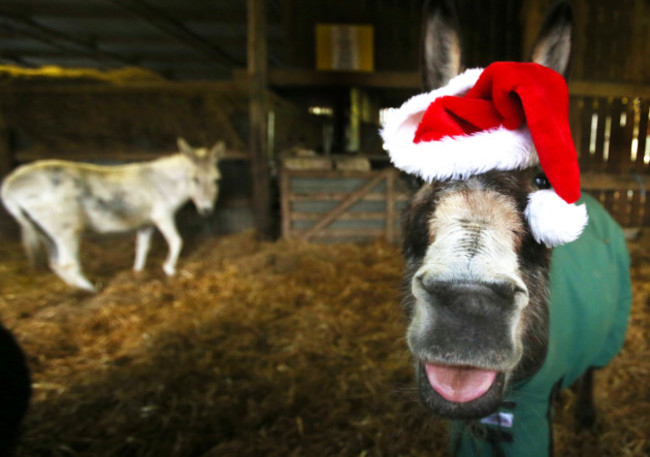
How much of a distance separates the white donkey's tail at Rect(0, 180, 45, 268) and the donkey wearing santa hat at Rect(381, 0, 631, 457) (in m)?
4.19

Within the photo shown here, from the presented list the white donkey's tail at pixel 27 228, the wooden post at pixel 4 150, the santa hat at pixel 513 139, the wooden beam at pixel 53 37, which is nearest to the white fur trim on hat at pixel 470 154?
the santa hat at pixel 513 139

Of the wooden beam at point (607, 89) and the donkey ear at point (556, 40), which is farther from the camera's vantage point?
the wooden beam at point (607, 89)

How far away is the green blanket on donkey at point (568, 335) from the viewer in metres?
1.27

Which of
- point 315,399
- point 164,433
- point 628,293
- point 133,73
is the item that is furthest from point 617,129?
point 133,73

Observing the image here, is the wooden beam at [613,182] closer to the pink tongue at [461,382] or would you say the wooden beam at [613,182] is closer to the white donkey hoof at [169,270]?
the pink tongue at [461,382]

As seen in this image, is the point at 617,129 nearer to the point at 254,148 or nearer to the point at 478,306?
the point at 254,148

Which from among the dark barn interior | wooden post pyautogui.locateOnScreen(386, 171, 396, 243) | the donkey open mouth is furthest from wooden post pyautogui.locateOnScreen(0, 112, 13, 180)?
the donkey open mouth

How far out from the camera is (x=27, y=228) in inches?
153

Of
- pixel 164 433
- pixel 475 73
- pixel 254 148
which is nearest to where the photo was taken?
pixel 475 73

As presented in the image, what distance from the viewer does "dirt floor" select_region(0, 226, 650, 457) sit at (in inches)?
75.2

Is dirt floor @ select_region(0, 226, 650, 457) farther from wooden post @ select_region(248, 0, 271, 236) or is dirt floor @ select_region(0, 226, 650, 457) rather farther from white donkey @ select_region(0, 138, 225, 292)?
wooden post @ select_region(248, 0, 271, 236)

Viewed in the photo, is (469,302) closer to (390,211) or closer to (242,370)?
(242,370)

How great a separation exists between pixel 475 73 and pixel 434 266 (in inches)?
32.2

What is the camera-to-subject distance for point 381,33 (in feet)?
22.7
